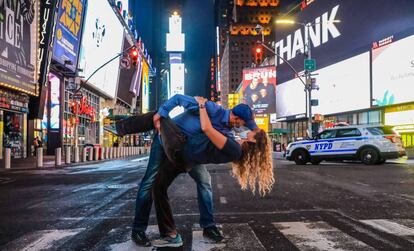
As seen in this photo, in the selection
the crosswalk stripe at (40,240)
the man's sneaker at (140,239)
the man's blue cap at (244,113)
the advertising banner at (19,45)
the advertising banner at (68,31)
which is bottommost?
the crosswalk stripe at (40,240)

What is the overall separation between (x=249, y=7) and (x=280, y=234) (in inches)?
6715

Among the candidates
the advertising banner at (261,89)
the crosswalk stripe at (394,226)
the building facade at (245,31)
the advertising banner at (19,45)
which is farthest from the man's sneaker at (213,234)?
the building facade at (245,31)

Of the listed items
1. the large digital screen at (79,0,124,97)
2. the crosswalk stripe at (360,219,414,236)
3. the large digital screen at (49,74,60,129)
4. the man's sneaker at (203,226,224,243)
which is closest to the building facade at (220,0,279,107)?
the large digital screen at (79,0,124,97)

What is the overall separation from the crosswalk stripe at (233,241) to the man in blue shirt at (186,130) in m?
0.13

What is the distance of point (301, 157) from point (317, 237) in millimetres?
17048

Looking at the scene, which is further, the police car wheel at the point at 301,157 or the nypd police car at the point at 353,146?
the police car wheel at the point at 301,157

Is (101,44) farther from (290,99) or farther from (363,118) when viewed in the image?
(290,99)

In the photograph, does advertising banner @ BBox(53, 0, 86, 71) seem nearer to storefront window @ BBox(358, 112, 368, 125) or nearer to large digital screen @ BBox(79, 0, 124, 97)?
large digital screen @ BBox(79, 0, 124, 97)

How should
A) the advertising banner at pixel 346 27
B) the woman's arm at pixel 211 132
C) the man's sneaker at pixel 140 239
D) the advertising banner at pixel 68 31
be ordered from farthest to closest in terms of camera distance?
the advertising banner at pixel 346 27 < the advertising banner at pixel 68 31 < the man's sneaker at pixel 140 239 < the woman's arm at pixel 211 132

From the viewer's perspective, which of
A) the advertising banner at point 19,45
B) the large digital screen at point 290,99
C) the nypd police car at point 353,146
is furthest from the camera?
the large digital screen at point 290,99

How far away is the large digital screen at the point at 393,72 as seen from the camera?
38619 millimetres

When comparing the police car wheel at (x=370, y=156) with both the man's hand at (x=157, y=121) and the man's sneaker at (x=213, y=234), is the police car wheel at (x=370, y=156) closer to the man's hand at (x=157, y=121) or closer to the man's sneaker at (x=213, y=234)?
the man's sneaker at (x=213, y=234)

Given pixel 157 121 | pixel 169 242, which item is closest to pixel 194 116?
pixel 157 121

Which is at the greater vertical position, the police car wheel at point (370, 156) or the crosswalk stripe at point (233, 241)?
the police car wheel at point (370, 156)
